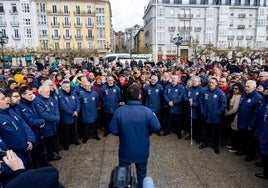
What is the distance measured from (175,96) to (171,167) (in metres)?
2.47

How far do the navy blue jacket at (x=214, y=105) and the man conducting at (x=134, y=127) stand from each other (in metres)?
2.90

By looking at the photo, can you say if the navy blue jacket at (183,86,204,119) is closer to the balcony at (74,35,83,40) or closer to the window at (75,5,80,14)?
the balcony at (74,35,83,40)

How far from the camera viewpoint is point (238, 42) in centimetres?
6219

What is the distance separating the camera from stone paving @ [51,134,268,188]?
4.56 metres

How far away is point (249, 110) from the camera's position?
17.5 ft

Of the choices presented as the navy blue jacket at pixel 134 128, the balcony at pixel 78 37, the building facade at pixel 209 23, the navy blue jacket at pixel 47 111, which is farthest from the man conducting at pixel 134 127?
the balcony at pixel 78 37

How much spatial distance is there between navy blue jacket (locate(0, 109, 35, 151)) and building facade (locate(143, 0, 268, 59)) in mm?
56227

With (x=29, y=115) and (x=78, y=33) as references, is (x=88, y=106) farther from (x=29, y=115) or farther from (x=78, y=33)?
(x=78, y=33)

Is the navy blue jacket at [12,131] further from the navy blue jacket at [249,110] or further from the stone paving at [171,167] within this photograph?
the navy blue jacket at [249,110]

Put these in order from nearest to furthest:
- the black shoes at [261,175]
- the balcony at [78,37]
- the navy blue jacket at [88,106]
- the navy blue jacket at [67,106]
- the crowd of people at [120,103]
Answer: the crowd of people at [120,103], the black shoes at [261,175], the navy blue jacket at [67,106], the navy blue jacket at [88,106], the balcony at [78,37]

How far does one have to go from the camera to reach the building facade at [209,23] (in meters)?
59.4

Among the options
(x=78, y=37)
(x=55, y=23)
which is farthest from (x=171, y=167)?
(x=55, y=23)

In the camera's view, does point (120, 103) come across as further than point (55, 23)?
No

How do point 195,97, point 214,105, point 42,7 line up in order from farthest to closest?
point 42,7 < point 195,97 < point 214,105
